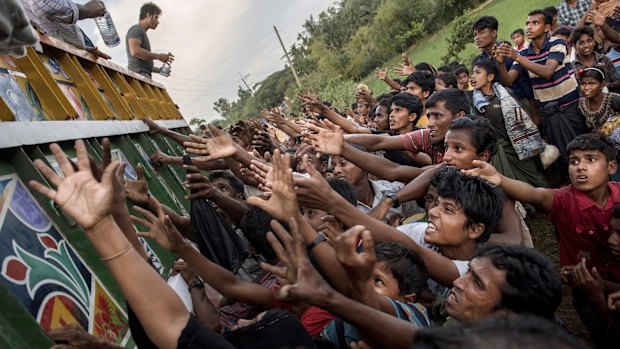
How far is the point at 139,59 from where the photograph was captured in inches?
227

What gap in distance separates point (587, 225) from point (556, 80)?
8.36 feet

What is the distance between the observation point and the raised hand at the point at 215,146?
303 cm

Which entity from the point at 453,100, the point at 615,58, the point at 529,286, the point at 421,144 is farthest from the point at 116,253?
the point at 615,58

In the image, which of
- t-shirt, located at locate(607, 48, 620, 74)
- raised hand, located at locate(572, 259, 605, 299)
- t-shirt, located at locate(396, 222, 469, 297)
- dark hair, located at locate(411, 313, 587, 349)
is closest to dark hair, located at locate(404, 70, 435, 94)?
t-shirt, located at locate(607, 48, 620, 74)

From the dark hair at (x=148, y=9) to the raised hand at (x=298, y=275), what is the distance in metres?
5.12

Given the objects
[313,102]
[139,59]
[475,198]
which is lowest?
[475,198]

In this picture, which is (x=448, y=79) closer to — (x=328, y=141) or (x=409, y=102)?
(x=409, y=102)

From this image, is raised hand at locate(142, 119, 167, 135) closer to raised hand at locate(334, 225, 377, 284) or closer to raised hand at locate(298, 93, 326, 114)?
raised hand at locate(298, 93, 326, 114)

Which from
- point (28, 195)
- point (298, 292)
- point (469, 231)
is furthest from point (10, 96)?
point (469, 231)

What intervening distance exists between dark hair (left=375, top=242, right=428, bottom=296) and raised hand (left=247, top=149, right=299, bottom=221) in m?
0.48

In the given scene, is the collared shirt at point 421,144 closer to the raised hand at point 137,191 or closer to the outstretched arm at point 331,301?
the raised hand at point 137,191

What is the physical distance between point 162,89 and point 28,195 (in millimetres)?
4468

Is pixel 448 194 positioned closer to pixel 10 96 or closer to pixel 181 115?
pixel 10 96

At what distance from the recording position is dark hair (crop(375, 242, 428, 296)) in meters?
1.98
